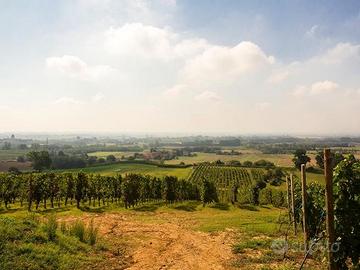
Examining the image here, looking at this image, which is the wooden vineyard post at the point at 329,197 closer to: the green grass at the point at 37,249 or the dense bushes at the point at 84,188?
the green grass at the point at 37,249

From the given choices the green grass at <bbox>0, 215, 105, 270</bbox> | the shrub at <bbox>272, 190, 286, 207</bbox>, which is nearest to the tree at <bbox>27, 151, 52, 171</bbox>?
the shrub at <bbox>272, 190, 286, 207</bbox>

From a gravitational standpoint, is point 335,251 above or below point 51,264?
above

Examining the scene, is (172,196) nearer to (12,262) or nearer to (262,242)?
(262,242)

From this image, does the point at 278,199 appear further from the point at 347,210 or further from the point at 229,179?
the point at 347,210

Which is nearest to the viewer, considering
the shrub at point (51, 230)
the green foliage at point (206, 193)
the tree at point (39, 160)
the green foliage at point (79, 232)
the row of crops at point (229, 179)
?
the shrub at point (51, 230)

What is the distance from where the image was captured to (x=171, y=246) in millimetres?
23469

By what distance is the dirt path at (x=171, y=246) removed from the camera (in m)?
19.2

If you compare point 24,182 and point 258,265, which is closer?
point 258,265

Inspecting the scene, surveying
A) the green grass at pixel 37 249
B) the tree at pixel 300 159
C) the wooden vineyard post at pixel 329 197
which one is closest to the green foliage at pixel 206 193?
the green grass at pixel 37 249

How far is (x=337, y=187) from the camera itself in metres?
14.2

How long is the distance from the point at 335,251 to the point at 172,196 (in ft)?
198

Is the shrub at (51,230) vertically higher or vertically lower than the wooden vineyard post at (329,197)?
lower

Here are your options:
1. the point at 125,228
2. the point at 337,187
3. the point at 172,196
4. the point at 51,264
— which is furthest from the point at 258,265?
the point at 172,196

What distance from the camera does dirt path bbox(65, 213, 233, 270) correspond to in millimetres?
19156
